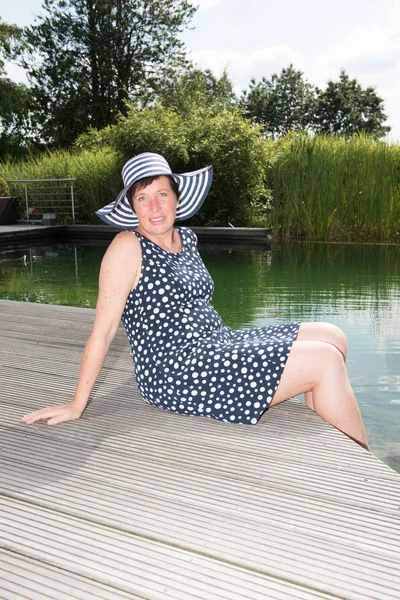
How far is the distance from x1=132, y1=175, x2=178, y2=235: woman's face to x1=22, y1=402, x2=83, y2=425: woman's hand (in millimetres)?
644

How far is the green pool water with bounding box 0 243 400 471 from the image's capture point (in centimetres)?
362

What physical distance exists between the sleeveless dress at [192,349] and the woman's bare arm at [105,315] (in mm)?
60

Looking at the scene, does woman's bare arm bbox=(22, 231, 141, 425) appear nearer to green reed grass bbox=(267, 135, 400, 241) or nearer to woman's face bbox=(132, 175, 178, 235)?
woman's face bbox=(132, 175, 178, 235)

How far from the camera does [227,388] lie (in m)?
1.92

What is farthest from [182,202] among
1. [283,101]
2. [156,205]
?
[283,101]

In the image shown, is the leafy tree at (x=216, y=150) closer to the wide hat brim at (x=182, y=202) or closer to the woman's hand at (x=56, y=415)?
the wide hat brim at (x=182, y=202)

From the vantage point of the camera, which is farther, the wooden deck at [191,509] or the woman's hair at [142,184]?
the woman's hair at [142,184]

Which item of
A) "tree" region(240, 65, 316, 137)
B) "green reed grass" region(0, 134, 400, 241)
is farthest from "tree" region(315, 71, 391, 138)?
"green reed grass" region(0, 134, 400, 241)

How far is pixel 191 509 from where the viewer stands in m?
1.46

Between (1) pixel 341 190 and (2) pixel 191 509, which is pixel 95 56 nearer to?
(1) pixel 341 190

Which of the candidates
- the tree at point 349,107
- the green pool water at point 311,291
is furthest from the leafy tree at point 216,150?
the tree at point 349,107

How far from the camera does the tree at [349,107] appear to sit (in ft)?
142

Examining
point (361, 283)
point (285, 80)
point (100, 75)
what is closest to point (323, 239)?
point (361, 283)

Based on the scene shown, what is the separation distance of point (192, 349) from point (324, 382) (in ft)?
1.39
